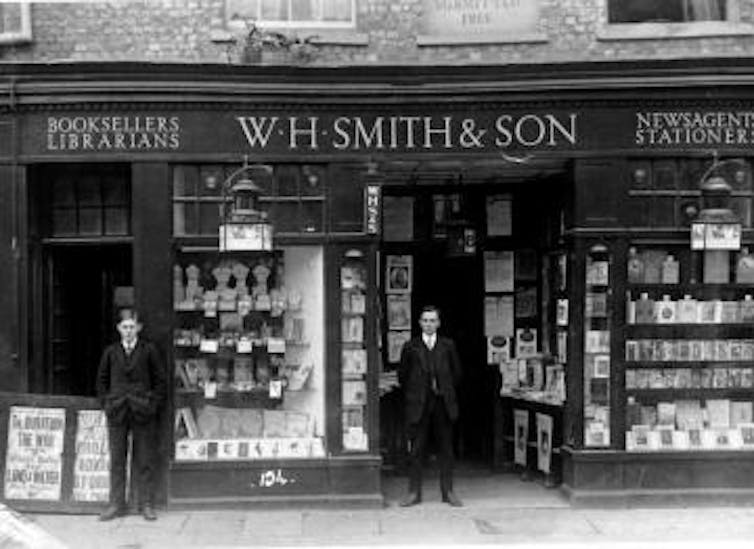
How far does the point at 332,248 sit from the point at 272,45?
79.1 inches

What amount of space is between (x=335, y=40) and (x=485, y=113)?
5.24 ft

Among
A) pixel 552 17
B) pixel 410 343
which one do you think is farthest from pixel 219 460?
pixel 552 17

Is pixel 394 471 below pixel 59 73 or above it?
below

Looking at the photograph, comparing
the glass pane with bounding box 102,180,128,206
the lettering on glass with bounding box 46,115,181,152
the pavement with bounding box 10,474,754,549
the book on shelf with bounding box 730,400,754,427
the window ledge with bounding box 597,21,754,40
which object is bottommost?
the pavement with bounding box 10,474,754,549

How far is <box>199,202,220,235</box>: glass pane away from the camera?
10.2 metres

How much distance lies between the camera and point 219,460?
32.9 ft

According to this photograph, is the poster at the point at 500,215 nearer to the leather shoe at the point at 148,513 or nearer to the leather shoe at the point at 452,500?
the leather shoe at the point at 452,500

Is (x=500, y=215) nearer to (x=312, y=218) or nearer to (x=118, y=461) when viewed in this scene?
(x=312, y=218)

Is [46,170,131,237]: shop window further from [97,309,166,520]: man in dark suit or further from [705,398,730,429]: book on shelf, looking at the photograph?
[705,398,730,429]: book on shelf

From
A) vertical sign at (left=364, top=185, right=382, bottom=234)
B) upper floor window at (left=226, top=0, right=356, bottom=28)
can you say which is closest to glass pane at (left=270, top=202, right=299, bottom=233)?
vertical sign at (left=364, top=185, right=382, bottom=234)

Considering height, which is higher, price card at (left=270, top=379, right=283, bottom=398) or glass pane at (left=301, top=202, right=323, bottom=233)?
glass pane at (left=301, top=202, right=323, bottom=233)

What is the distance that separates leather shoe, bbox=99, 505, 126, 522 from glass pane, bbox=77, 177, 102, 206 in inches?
119

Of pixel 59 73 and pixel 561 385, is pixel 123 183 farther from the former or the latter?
pixel 561 385

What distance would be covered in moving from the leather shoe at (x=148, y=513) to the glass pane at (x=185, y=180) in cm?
292
